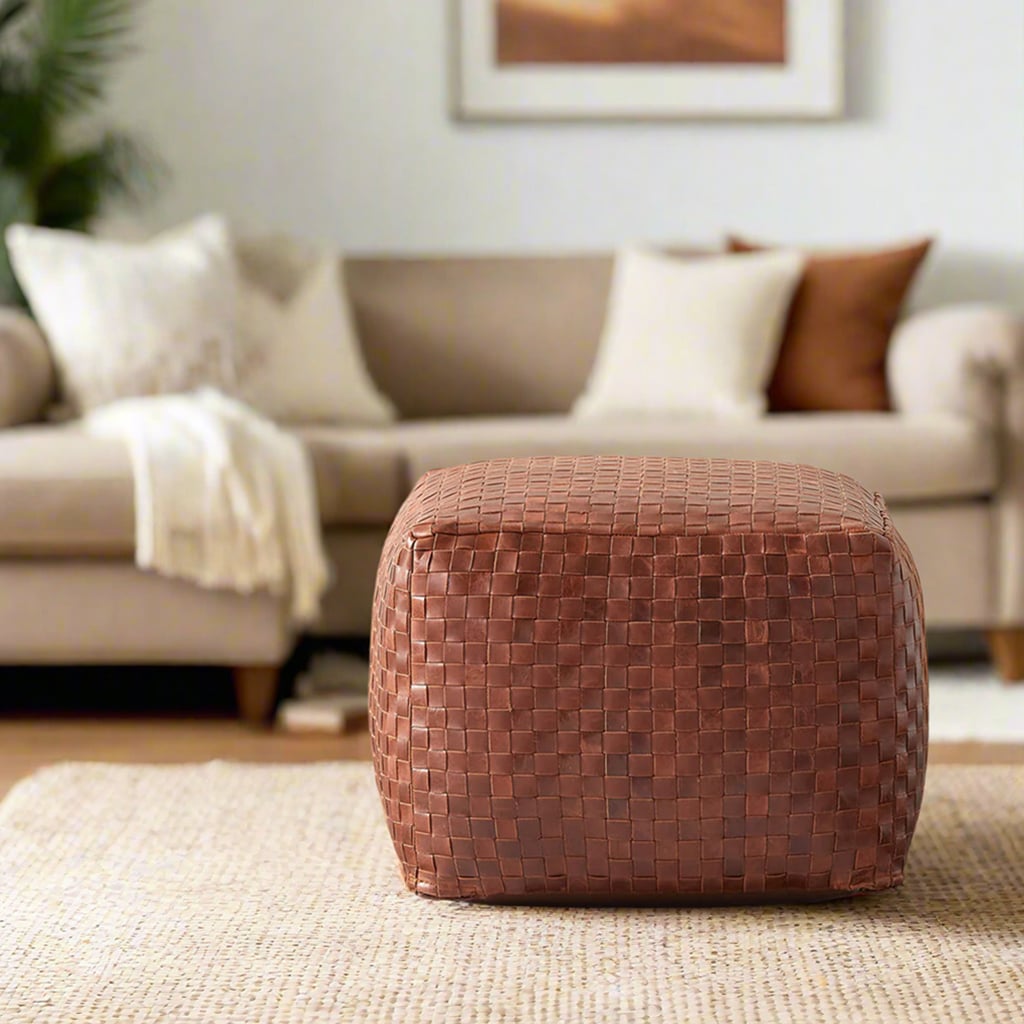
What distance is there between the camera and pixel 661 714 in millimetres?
1427

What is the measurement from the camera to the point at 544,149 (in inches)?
148

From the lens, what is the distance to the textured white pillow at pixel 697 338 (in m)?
3.06

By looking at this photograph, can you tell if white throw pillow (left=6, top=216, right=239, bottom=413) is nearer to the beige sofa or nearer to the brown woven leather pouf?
the beige sofa

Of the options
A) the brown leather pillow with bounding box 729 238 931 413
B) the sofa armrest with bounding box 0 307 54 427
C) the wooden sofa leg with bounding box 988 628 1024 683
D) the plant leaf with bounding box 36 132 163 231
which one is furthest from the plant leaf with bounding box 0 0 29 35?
the wooden sofa leg with bounding box 988 628 1024 683

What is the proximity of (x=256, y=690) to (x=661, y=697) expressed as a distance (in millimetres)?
1217

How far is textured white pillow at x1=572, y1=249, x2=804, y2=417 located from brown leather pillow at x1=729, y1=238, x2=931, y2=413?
4 cm

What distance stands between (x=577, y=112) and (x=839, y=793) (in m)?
2.64

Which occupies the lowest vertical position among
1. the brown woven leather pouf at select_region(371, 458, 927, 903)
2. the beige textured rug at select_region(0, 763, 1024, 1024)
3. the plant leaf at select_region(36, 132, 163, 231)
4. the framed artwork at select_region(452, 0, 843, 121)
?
the beige textured rug at select_region(0, 763, 1024, 1024)

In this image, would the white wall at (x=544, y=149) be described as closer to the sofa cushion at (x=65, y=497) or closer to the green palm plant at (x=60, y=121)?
the green palm plant at (x=60, y=121)

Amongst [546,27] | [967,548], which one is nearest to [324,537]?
[967,548]

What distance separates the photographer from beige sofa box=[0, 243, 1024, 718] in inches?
95.6

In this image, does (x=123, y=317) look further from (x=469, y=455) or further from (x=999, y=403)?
(x=999, y=403)

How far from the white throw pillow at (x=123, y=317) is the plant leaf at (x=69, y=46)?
24.7 inches

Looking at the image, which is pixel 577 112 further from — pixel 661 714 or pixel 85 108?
pixel 661 714
